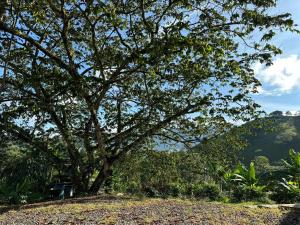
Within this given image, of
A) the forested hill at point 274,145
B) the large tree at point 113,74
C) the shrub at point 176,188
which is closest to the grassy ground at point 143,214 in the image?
the large tree at point 113,74

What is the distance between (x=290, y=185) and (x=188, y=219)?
7.60 m

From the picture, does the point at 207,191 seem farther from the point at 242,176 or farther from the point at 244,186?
the point at 244,186

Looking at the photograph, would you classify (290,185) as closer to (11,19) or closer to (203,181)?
(203,181)

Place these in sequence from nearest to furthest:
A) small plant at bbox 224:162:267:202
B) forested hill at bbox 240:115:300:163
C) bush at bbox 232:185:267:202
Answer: bush at bbox 232:185:267:202 → small plant at bbox 224:162:267:202 → forested hill at bbox 240:115:300:163

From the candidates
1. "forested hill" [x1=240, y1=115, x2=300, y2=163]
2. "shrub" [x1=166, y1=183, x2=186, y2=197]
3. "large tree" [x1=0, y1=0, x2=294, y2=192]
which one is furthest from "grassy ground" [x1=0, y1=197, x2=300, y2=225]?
"forested hill" [x1=240, y1=115, x2=300, y2=163]

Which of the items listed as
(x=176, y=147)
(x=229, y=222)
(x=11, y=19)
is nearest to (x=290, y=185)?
(x=176, y=147)

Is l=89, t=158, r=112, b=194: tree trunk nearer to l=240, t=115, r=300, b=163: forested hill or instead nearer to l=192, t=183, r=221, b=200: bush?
l=192, t=183, r=221, b=200: bush

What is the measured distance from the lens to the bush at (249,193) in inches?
532

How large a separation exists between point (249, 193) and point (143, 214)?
24.1 ft

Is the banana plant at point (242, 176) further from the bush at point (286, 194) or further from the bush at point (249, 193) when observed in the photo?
the bush at point (286, 194)

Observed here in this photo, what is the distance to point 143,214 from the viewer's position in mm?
7504

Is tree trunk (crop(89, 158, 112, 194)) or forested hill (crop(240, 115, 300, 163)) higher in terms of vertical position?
forested hill (crop(240, 115, 300, 163))

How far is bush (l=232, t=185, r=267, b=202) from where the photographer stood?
44.3 ft

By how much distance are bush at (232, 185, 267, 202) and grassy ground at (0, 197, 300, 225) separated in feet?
16.0
